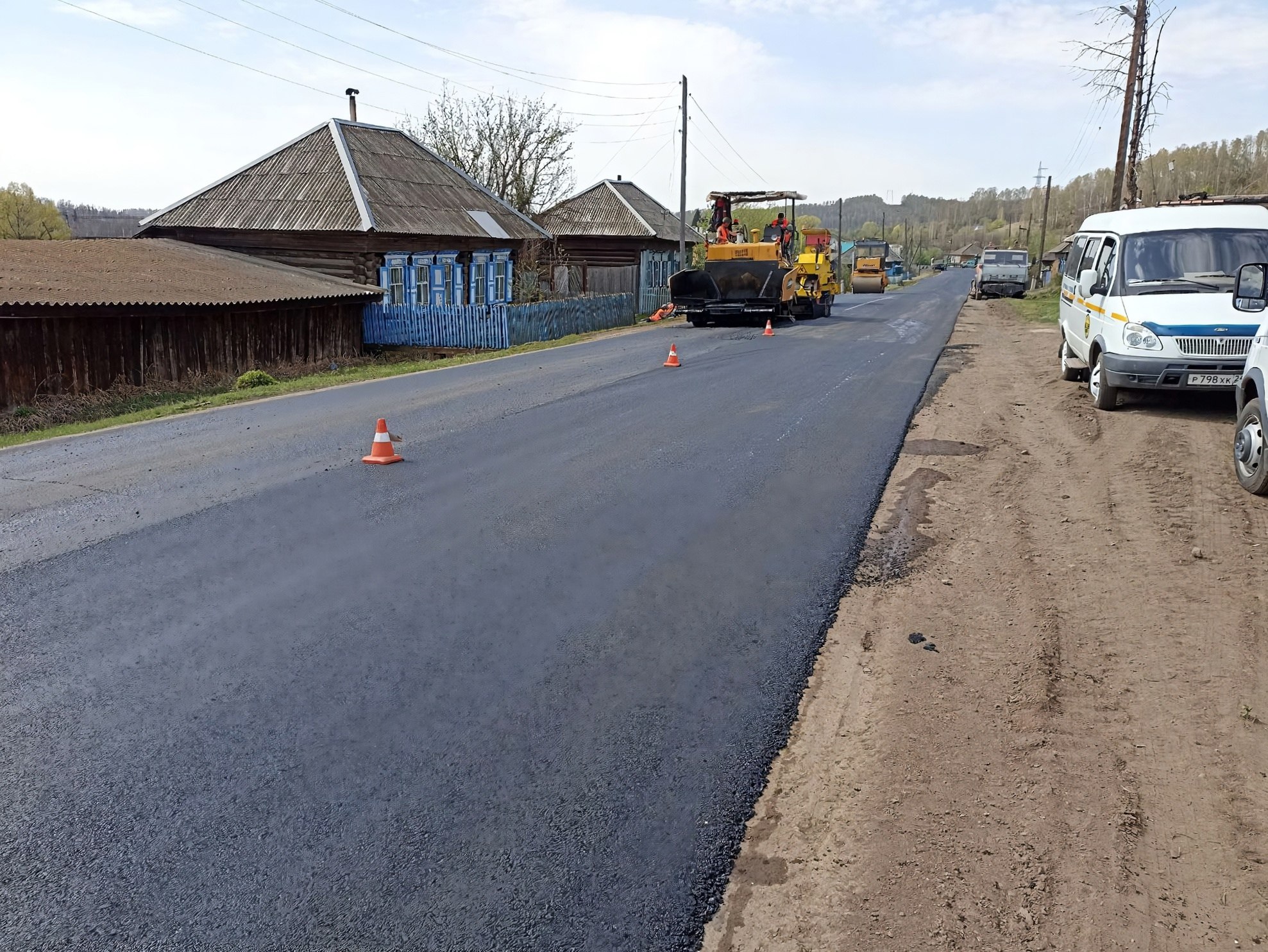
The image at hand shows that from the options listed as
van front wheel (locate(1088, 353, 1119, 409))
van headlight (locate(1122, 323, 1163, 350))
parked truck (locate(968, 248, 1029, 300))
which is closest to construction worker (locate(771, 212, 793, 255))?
van front wheel (locate(1088, 353, 1119, 409))

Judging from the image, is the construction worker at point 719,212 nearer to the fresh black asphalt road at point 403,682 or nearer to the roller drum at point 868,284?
the fresh black asphalt road at point 403,682

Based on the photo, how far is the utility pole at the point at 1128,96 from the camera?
1096 inches

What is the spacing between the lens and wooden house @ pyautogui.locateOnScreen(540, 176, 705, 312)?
1693 inches

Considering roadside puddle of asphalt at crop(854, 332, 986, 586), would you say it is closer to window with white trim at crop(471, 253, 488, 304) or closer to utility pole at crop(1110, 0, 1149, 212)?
utility pole at crop(1110, 0, 1149, 212)

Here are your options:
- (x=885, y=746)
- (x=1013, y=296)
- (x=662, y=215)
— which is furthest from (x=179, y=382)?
(x=1013, y=296)

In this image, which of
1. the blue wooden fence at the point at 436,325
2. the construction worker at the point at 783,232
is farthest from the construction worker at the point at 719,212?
the blue wooden fence at the point at 436,325

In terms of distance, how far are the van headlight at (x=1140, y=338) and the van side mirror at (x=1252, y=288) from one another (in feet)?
3.50

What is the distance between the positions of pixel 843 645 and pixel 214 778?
3.27 m

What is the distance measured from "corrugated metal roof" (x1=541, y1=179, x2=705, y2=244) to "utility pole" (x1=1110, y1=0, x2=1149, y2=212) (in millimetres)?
19097

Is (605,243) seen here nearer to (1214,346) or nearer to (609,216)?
(609,216)

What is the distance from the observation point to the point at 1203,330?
10.1 metres

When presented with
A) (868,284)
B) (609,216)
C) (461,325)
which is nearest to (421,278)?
(461,325)

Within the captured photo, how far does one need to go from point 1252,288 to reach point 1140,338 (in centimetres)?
151

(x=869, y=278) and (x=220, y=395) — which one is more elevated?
(x=869, y=278)
